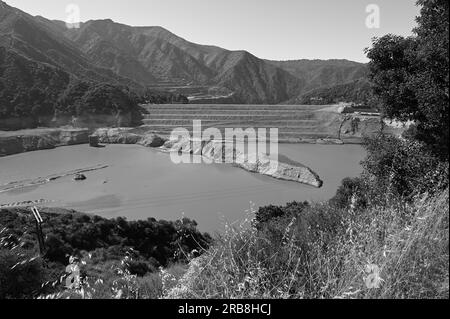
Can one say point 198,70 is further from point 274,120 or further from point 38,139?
point 38,139

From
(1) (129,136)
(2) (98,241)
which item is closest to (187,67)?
(1) (129,136)

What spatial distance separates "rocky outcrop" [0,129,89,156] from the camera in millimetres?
42375

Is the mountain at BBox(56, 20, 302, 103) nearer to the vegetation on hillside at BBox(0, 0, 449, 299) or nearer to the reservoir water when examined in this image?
the reservoir water

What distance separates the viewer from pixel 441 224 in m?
3.24

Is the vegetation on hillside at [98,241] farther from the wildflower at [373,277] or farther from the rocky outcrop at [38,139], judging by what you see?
the rocky outcrop at [38,139]

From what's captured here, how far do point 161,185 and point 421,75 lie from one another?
24000 millimetres

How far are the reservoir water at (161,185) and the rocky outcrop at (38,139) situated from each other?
188 cm

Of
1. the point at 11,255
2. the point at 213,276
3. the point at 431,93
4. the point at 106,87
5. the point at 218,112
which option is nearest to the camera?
the point at 213,276

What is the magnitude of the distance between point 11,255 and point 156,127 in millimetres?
44574

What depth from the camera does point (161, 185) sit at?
28.1 metres

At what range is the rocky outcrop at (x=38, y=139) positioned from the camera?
139 feet
